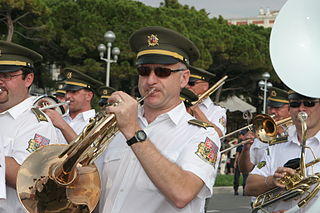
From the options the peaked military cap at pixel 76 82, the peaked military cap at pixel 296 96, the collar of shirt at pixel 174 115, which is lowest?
the peaked military cap at pixel 76 82

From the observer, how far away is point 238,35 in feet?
127

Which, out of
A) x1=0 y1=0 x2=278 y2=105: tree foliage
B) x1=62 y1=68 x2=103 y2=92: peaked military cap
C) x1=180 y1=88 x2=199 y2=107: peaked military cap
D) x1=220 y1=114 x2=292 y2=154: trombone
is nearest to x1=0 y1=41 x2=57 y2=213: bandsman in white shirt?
x1=220 y1=114 x2=292 y2=154: trombone

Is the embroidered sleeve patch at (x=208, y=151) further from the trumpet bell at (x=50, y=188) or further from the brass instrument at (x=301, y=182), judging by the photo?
the brass instrument at (x=301, y=182)

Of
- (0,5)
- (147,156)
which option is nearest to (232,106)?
(0,5)

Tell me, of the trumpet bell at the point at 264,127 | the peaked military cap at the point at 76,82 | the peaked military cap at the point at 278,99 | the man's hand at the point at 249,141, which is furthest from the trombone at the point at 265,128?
the peaked military cap at the point at 76,82

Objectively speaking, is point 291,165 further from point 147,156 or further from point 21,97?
point 21,97

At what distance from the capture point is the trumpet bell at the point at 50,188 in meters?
3.00

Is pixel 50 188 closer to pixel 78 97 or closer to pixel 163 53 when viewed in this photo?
pixel 163 53

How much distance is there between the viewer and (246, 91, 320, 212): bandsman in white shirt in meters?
4.02

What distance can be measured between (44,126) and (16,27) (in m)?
22.7

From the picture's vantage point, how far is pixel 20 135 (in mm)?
3635

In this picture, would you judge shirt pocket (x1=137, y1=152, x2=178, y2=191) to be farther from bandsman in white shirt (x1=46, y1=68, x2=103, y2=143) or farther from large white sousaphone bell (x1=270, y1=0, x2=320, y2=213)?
bandsman in white shirt (x1=46, y1=68, x2=103, y2=143)

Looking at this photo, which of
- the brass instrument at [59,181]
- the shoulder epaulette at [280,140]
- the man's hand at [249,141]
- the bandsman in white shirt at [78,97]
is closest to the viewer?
the brass instrument at [59,181]

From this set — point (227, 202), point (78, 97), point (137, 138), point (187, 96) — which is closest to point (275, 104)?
point (187, 96)
